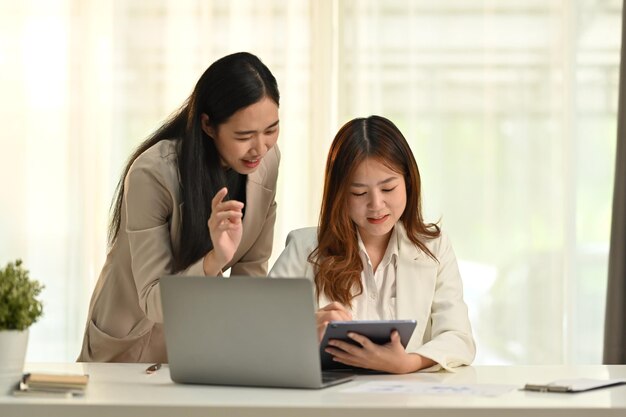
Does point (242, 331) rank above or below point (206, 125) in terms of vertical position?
below

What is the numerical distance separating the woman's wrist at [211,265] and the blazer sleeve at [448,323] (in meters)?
0.48

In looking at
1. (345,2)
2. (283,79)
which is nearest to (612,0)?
(345,2)

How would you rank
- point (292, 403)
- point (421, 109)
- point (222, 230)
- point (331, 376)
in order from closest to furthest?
1. point (292, 403)
2. point (331, 376)
3. point (222, 230)
4. point (421, 109)

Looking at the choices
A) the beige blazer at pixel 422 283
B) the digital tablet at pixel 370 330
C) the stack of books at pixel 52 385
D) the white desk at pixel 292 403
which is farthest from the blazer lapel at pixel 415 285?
the stack of books at pixel 52 385

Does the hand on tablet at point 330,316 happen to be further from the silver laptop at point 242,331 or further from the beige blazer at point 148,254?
the beige blazer at point 148,254

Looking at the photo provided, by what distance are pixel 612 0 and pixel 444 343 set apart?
270 cm

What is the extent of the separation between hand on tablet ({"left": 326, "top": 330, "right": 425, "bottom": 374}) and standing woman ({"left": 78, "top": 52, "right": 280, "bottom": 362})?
369 millimetres

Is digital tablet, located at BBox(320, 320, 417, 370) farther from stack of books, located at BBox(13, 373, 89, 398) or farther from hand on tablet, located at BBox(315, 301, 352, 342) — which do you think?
stack of books, located at BBox(13, 373, 89, 398)

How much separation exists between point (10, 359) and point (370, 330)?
67 centimetres

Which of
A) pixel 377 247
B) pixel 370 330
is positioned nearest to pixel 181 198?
pixel 377 247

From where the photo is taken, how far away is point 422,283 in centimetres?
237

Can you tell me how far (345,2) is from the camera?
4344mm

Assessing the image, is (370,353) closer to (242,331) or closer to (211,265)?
(242,331)

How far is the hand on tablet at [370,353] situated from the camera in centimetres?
194
